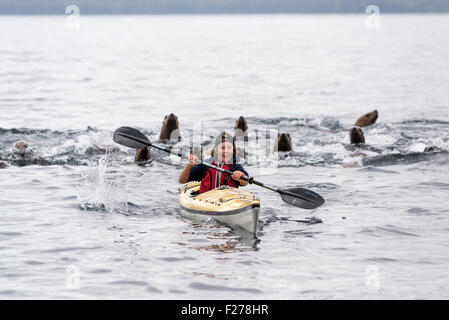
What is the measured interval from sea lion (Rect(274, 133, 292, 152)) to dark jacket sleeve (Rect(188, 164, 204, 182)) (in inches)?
232

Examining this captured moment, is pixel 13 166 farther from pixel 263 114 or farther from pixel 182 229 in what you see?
pixel 263 114

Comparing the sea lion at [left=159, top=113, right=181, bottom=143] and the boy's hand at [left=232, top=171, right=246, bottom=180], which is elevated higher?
the boy's hand at [left=232, top=171, right=246, bottom=180]

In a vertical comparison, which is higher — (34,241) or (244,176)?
(244,176)

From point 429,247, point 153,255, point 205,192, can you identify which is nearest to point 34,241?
point 153,255

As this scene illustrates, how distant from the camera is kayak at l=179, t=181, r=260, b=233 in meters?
10.7

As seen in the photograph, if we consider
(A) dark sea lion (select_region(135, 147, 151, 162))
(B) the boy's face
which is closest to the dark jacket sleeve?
(B) the boy's face

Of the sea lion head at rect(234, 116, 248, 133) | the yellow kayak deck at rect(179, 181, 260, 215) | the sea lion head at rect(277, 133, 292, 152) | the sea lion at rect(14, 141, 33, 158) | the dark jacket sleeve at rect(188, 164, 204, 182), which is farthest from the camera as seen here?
the sea lion head at rect(234, 116, 248, 133)

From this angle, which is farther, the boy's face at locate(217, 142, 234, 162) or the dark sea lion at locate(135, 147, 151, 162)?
the dark sea lion at locate(135, 147, 151, 162)

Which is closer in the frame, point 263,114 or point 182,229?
point 182,229

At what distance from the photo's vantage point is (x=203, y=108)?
29.5 metres

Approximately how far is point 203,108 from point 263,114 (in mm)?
3069

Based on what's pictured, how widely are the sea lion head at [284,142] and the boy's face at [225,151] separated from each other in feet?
20.4

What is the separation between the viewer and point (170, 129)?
62.9 ft

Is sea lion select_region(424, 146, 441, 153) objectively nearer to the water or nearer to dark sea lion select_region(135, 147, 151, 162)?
the water
